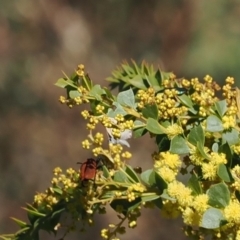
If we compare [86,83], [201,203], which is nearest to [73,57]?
[86,83]

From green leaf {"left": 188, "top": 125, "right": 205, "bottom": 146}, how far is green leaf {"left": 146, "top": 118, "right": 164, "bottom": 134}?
0.03m

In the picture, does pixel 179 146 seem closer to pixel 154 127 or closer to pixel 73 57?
pixel 154 127

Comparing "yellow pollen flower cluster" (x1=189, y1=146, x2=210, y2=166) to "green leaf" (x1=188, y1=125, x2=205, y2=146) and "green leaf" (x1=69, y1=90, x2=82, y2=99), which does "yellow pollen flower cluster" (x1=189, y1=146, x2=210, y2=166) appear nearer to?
"green leaf" (x1=188, y1=125, x2=205, y2=146)

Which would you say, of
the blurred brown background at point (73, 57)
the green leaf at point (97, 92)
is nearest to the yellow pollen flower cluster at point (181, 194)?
the green leaf at point (97, 92)

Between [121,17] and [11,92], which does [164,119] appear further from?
[121,17]

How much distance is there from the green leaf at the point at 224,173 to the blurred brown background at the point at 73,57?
5.62 feet

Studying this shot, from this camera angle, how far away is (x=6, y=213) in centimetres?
222

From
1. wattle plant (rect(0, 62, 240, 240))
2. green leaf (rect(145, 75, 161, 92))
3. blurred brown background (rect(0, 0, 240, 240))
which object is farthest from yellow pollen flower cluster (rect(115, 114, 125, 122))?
blurred brown background (rect(0, 0, 240, 240))

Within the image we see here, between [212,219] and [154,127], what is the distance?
3.7 inches

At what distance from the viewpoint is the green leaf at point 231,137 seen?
50cm

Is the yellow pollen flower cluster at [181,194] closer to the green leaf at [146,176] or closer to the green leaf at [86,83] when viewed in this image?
the green leaf at [146,176]

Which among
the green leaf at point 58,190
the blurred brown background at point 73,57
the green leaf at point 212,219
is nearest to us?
the green leaf at point 212,219

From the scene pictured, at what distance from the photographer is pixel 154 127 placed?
52 cm

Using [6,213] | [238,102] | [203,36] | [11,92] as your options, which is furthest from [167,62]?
[238,102]
